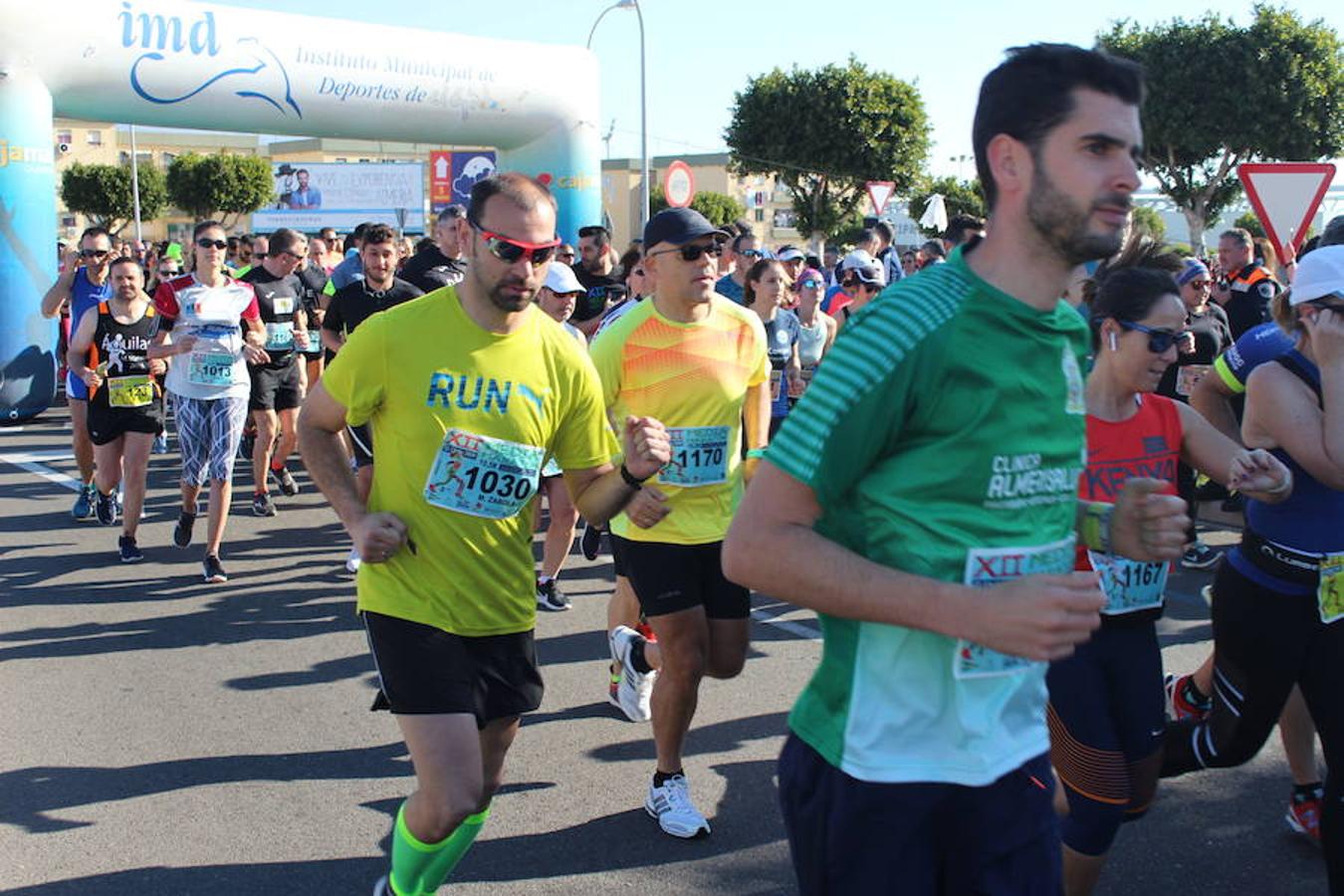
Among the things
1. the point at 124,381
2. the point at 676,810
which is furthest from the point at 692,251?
the point at 124,381

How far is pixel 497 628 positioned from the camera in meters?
3.45

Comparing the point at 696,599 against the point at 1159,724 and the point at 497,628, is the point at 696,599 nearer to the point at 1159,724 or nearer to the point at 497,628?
the point at 497,628

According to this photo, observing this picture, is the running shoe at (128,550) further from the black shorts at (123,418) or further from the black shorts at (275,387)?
the black shorts at (275,387)

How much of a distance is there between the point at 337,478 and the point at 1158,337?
7.30ft

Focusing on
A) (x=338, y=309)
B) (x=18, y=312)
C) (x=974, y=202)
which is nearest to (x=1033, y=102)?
(x=338, y=309)

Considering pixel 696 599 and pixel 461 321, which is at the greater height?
pixel 461 321

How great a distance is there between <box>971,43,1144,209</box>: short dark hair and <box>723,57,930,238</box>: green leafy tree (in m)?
46.8

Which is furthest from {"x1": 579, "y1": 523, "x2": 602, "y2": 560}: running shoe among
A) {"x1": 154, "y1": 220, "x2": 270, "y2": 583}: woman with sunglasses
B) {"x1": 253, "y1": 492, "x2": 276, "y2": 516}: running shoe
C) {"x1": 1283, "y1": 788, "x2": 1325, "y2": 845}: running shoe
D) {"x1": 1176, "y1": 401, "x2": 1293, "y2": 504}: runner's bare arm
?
{"x1": 1176, "y1": 401, "x2": 1293, "y2": 504}: runner's bare arm

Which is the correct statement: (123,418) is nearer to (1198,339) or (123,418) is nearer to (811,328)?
(811,328)

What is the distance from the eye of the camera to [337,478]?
345cm

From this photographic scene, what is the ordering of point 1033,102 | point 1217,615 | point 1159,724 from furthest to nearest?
1. point 1217,615
2. point 1159,724
3. point 1033,102

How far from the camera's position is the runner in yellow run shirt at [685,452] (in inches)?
175

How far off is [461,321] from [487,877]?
5.78 feet

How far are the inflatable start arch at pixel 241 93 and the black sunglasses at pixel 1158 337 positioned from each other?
47.9ft
